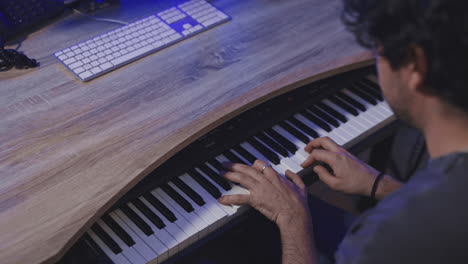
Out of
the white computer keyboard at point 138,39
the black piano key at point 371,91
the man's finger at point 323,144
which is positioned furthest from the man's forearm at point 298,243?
the white computer keyboard at point 138,39

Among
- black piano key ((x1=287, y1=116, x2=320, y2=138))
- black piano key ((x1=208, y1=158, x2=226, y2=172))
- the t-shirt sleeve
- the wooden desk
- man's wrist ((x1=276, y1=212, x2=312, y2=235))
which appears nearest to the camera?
the t-shirt sleeve

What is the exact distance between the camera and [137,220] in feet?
3.76

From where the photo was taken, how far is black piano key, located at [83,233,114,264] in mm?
1067

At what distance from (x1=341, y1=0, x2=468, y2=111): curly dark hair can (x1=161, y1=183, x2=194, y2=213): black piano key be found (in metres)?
0.61

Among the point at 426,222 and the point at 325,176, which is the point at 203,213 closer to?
the point at 325,176

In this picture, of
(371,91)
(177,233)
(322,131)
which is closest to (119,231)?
(177,233)

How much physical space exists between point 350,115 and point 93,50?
80 cm

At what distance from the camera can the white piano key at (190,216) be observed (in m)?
1.13

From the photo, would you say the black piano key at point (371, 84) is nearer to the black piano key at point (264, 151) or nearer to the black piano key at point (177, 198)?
the black piano key at point (264, 151)

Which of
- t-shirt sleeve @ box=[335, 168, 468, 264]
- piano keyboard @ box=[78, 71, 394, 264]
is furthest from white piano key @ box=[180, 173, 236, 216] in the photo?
t-shirt sleeve @ box=[335, 168, 468, 264]

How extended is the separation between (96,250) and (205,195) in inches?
11.7

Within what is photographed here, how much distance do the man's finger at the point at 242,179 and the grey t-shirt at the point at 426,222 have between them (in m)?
0.46

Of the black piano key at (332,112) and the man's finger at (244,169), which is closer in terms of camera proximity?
the man's finger at (244,169)

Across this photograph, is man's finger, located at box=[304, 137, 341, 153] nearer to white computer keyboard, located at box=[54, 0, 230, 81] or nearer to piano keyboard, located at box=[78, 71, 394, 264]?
piano keyboard, located at box=[78, 71, 394, 264]
